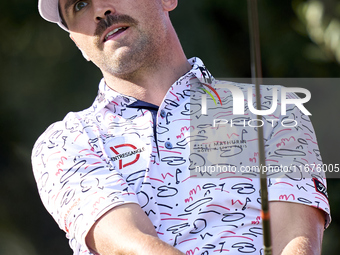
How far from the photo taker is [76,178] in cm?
183

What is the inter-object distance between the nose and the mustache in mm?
15

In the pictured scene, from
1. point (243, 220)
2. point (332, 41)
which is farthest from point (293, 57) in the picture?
point (243, 220)

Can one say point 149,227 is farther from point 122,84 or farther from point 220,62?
point 220,62

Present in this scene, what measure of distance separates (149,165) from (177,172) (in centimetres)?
8

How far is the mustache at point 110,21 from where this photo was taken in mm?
2105

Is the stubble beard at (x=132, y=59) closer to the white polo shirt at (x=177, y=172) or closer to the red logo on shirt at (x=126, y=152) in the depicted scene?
the white polo shirt at (x=177, y=172)

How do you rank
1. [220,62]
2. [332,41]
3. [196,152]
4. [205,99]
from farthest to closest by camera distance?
1. [220,62]
2. [332,41]
3. [205,99]
4. [196,152]

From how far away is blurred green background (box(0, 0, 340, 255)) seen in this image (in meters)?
3.15

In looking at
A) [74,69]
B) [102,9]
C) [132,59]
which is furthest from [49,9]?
[74,69]

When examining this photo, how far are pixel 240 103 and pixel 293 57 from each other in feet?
5.22

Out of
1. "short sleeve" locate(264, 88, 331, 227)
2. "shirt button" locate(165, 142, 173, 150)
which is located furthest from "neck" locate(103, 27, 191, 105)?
"short sleeve" locate(264, 88, 331, 227)

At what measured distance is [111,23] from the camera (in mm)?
2104

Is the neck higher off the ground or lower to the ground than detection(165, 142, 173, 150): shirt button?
higher

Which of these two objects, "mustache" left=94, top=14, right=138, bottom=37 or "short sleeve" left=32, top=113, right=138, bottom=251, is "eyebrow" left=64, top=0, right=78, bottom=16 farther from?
"short sleeve" left=32, top=113, right=138, bottom=251
